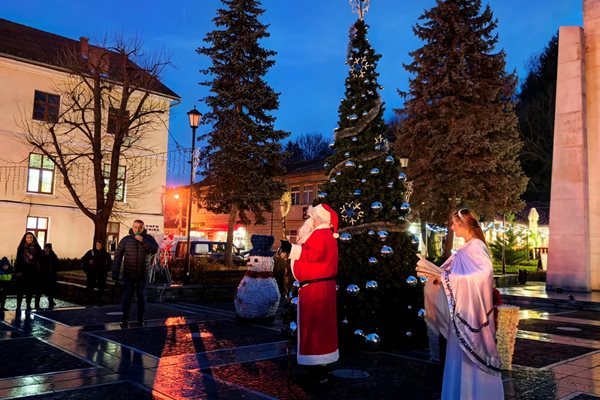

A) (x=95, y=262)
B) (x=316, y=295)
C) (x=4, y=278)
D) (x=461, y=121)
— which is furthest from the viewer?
(x=461, y=121)

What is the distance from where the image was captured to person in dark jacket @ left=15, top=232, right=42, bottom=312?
1200 cm

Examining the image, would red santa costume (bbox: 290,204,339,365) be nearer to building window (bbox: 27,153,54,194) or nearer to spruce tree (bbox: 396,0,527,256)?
spruce tree (bbox: 396,0,527,256)

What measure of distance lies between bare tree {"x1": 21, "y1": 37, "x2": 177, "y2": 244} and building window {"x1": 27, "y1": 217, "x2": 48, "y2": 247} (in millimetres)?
1974

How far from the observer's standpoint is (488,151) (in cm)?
2570

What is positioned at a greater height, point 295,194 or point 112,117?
point 112,117

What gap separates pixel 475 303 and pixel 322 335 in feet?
7.52

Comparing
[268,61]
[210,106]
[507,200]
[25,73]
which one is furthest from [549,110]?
[25,73]

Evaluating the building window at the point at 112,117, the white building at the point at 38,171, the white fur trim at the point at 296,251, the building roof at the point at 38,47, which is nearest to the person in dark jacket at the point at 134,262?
the white fur trim at the point at 296,251

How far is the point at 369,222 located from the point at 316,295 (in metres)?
2.65

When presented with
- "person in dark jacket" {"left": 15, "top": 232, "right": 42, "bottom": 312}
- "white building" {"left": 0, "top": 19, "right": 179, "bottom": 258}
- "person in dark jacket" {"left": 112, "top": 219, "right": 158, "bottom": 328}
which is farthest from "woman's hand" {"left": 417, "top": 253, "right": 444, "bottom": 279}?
"white building" {"left": 0, "top": 19, "right": 179, "bottom": 258}

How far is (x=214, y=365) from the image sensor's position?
6832 millimetres

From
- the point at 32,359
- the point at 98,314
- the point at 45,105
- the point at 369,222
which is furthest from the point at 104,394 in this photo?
the point at 45,105

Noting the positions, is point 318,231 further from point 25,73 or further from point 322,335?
point 25,73

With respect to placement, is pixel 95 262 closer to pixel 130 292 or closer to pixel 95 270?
pixel 95 270
